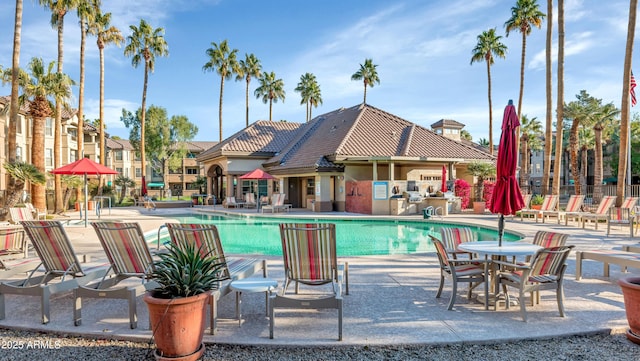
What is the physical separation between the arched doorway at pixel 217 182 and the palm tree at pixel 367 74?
17.7 m

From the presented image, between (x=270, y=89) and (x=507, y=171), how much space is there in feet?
135

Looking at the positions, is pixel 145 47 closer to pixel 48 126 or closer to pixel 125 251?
pixel 48 126

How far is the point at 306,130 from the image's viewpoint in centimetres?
2975

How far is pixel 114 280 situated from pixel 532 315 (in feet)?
17.2

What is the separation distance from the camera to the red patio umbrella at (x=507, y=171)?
5617 millimetres

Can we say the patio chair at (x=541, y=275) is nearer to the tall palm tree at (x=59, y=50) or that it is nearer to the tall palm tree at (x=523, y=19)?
the tall palm tree at (x=59, y=50)

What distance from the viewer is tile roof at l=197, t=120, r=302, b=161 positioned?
2768 cm

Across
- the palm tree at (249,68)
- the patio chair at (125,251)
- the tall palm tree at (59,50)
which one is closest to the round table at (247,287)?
the patio chair at (125,251)

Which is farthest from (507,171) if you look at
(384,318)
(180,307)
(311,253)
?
(180,307)

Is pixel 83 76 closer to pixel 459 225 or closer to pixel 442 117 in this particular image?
pixel 459 225

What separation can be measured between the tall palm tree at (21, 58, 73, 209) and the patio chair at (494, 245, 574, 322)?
19124mm

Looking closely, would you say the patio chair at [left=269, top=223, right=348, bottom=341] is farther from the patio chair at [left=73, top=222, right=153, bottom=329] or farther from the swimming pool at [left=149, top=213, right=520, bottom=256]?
the swimming pool at [left=149, top=213, right=520, bottom=256]

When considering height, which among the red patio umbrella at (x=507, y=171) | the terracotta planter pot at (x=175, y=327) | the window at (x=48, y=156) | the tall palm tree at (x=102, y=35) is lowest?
the terracotta planter pot at (x=175, y=327)

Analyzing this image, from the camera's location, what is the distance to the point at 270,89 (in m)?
44.6
